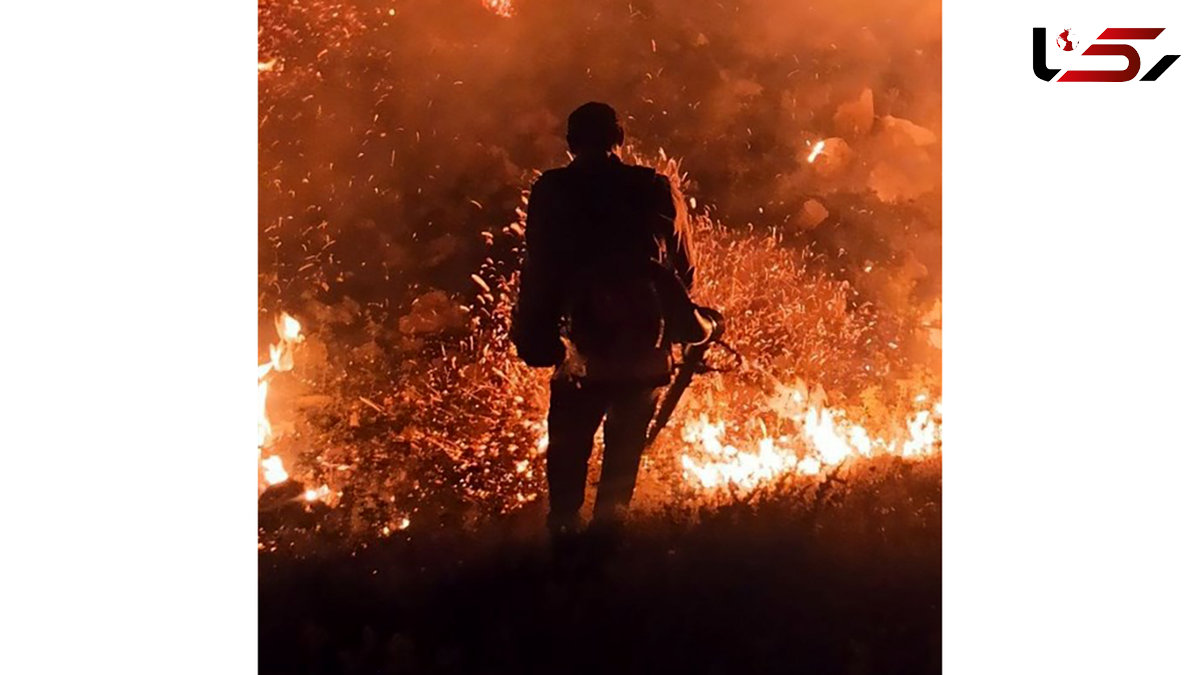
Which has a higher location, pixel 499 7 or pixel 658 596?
pixel 499 7

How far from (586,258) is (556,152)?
243mm

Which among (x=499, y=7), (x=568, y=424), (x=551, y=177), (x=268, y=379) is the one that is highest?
(x=499, y=7)

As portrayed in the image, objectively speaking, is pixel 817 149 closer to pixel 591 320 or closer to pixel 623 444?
pixel 591 320

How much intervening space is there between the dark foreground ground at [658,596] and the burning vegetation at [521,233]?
0.07m

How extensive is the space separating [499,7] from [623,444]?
998 millimetres

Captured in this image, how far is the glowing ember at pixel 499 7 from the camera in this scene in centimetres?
202

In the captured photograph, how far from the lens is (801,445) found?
6.70 feet
